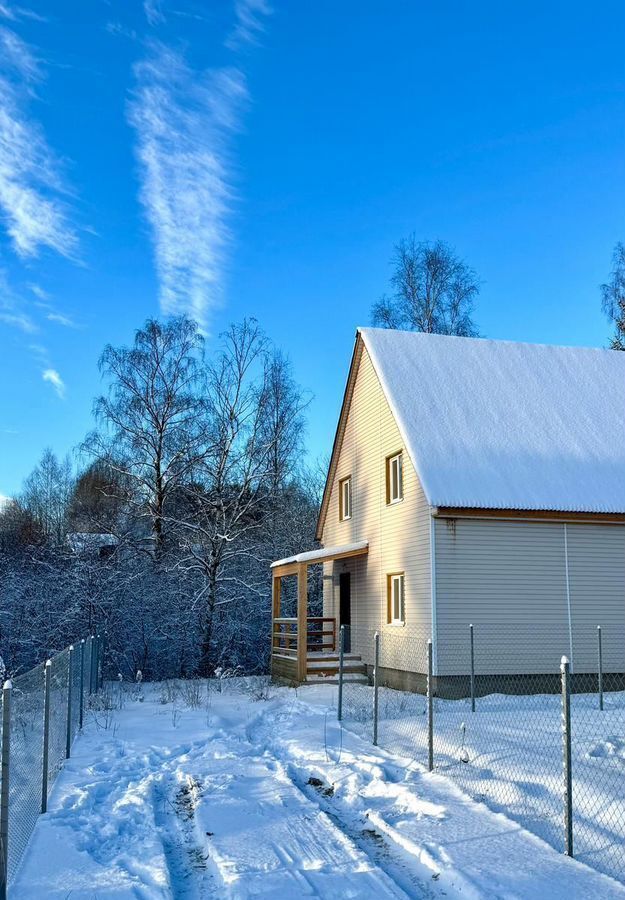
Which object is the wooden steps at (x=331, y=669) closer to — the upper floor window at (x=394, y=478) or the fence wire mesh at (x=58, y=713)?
the upper floor window at (x=394, y=478)

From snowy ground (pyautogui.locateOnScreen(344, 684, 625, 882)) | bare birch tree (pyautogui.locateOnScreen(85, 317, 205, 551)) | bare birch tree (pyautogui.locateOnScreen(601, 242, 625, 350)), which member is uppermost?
bare birch tree (pyautogui.locateOnScreen(601, 242, 625, 350))

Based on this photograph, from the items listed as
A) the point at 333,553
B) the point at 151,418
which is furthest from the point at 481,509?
the point at 151,418

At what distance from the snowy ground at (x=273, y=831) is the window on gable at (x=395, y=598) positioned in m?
6.27

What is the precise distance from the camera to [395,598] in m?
17.7

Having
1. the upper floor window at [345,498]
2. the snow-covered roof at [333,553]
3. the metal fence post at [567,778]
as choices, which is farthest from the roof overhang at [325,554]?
the metal fence post at [567,778]

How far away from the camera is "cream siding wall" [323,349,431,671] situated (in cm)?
1616

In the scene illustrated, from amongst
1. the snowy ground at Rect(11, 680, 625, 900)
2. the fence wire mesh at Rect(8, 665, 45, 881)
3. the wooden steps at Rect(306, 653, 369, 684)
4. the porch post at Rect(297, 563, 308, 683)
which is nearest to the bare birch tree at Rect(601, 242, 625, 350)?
the wooden steps at Rect(306, 653, 369, 684)

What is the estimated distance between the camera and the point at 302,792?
8.24m

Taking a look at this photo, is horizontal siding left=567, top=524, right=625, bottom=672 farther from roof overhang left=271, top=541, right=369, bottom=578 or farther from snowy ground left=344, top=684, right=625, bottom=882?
roof overhang left=271, top=541, right=369, bottom=578

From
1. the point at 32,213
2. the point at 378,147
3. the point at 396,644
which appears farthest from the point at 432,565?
the point at 378,147

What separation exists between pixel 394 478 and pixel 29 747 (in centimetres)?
1187

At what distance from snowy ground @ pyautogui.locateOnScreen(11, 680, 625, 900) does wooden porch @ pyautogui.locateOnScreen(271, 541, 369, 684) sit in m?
6.59

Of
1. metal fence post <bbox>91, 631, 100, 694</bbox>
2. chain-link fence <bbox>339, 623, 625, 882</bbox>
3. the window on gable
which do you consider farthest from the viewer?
the window on gable

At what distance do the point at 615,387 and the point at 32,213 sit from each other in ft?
46.7
